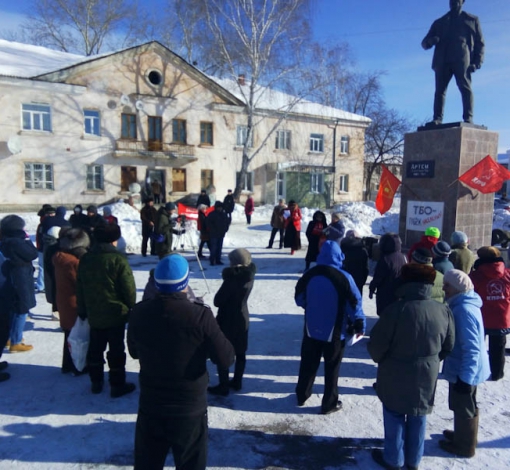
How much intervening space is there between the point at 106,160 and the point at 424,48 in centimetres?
1944

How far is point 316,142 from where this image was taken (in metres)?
31.0

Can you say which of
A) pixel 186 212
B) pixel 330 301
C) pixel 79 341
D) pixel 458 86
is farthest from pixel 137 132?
pixel 330 301

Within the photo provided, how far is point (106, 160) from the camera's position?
24141 millimetres

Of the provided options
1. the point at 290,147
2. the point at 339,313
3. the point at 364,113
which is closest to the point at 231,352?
the point at 339,313

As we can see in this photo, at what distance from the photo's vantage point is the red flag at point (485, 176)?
8.24 m

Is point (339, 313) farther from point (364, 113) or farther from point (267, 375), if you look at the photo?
point (364, 113)

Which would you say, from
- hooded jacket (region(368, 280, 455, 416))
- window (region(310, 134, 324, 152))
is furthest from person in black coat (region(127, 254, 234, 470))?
window (region(310, 134, 324, 152))

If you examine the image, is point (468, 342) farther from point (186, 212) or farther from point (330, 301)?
point (186, 212)

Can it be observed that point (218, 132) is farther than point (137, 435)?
Yes

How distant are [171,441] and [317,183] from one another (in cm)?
2924

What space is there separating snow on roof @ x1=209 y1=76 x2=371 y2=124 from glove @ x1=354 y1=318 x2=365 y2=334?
80.3 feet

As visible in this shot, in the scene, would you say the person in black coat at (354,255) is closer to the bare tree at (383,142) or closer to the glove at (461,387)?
the glove at (461,387)

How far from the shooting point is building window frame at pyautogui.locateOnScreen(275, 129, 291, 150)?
29562 mm

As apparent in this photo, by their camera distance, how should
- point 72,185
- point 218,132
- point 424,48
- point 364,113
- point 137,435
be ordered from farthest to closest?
point 364,113 → point 218,132 → point 72,185 → point 424,48 → point 137,435
